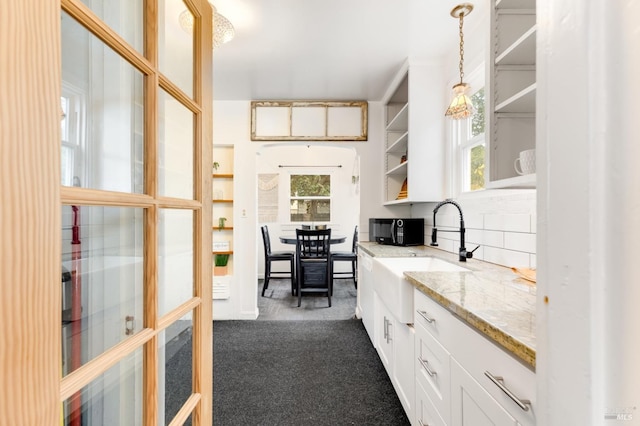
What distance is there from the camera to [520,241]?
1543 mm

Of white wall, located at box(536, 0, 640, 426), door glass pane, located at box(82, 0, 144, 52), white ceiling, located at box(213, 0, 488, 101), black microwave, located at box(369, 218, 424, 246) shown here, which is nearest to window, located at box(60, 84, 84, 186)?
door glass pane, located at box(82, 0, 144, 52)

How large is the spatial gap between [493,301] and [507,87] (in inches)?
36.6

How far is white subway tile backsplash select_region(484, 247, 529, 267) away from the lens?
1.52 metres

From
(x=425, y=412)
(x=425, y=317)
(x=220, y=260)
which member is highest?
(x=425, y=317)

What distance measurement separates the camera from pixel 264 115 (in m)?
3.19

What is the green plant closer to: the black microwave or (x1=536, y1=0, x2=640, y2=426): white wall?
the black microwave

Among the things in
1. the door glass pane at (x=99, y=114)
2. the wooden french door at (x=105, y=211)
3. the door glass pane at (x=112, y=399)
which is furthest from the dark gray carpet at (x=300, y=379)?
the door glass pane at (x=99, y=114)

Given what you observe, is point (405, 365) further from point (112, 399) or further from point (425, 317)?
point (112, 399)

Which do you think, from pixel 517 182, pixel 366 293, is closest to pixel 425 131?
pixel 517 182

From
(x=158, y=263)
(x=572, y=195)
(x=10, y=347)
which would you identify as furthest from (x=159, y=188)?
(x=572, y=195)

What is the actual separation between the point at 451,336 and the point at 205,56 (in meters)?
1.28

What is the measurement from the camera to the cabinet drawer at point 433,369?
1055mm

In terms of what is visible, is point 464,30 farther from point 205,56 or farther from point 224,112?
point 224,112

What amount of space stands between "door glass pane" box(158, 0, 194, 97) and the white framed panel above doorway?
226 cm
